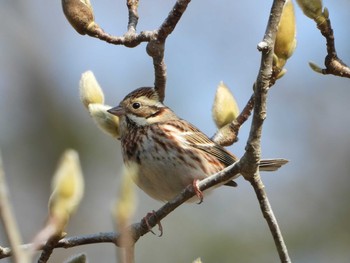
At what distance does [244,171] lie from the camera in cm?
240

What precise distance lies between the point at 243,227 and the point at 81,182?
21.4ft

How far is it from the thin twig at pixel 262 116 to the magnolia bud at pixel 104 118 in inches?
29.5

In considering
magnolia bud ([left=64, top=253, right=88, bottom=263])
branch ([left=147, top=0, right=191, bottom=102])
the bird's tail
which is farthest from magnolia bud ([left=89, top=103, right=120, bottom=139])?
the bird's tail

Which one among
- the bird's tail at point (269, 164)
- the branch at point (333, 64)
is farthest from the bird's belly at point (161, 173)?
the branch at point (333, 64)

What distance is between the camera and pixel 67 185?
4.98 feet

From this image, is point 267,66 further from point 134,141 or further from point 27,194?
point 27,194

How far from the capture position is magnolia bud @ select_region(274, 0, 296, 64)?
2305 mm

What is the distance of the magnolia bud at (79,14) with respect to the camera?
266 cm

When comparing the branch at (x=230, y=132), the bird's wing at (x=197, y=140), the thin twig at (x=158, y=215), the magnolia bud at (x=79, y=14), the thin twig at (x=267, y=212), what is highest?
the bird's wing at (x=197, y=140)

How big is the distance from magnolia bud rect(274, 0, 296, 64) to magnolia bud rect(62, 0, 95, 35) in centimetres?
65

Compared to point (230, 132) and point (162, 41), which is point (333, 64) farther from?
point (230, 132)

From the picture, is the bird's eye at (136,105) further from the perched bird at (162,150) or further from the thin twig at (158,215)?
the thin twig at (158,215)

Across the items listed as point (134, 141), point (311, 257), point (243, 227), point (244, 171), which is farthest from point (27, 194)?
point (244, 171)

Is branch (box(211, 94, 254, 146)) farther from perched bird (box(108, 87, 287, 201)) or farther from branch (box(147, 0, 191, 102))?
perched bird (box(108, 87, 287, 201))
